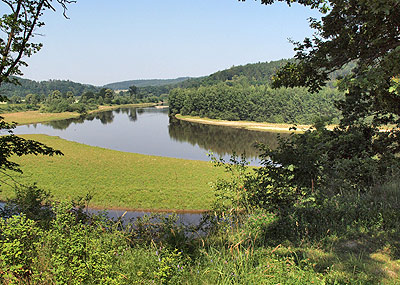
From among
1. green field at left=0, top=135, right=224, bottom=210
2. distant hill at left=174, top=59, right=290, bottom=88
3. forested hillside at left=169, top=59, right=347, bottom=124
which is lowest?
green field at left=0, top=135, right=224, bottom=210

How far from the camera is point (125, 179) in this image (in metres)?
22.1

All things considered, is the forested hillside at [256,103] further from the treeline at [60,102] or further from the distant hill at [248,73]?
the distant hill at [248,73]

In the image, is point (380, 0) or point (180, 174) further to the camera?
point (180, 174)

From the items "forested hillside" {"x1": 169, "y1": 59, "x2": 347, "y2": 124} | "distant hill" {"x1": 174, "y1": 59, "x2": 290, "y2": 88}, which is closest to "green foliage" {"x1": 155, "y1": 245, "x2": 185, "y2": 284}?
"forested hillside" {"x1": 169, "y1": 59, "x2": 347, "y2": 124}

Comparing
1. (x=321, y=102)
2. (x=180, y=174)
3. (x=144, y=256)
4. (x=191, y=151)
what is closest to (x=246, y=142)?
(x=191, y=151)

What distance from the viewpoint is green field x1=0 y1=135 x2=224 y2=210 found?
58.6 feet

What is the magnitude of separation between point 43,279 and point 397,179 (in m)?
6.20

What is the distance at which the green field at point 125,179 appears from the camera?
17.9 metres

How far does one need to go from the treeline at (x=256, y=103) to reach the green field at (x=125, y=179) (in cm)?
5424

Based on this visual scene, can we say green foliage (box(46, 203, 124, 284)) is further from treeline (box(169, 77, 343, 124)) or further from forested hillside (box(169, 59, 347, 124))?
treeline (box(169, 77, 343, 124))

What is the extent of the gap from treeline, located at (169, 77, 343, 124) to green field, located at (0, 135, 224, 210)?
54241mm

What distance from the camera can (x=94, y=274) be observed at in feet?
8.03

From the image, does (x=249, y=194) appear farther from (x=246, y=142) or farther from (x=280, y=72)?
(x=246, y=142)

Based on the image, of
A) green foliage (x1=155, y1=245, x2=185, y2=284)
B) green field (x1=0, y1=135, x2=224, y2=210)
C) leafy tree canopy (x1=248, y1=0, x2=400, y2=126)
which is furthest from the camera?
green field (x1=0, y1=135, x2=224, y2=210)
